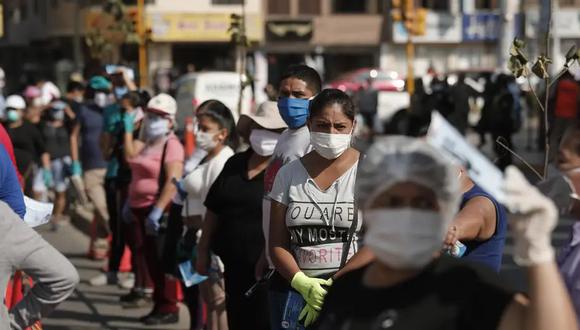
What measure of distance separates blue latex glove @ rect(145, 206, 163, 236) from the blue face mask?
9.87ft

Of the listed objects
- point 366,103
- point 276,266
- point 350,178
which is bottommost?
point 366,103

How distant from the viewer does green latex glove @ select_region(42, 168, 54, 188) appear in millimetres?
15148

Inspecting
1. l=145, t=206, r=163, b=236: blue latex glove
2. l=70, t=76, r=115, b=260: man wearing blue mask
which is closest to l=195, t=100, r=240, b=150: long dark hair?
l=145, t=206, r=163, b=236: blue latex glove

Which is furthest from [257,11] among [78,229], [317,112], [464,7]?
[317,112]

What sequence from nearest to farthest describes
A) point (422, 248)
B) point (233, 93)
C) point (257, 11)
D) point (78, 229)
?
point (422, 248) → point (78, 229) → point (233, 93) → point (257, 11)

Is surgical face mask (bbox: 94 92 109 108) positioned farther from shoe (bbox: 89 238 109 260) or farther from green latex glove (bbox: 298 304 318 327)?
green latex glove (bbox: 298 304 318 327)

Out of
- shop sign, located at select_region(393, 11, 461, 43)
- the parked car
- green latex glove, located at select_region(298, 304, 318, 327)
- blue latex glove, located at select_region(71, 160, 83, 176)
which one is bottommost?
the parked car

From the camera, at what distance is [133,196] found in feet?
31.8

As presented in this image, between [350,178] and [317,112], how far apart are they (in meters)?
0.33

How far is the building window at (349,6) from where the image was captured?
5150 centimetres

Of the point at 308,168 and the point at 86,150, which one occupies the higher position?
the point at 308,168

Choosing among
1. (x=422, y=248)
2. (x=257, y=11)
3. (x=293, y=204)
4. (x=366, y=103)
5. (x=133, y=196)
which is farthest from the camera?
(x=257, y=11)

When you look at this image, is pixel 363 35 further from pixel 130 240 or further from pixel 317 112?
pixel 317 112

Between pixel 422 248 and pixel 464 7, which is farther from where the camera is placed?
pixel 464 7
